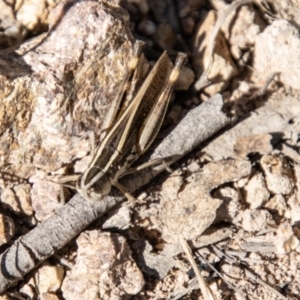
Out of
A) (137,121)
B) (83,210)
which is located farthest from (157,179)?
(83,210)

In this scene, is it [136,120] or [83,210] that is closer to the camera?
[83,210]

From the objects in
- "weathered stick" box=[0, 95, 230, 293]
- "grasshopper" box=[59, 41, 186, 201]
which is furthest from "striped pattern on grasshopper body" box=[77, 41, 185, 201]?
"weathered stick" box=[0, 95, 230, 293]

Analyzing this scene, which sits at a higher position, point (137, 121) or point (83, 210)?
point (137, 121)

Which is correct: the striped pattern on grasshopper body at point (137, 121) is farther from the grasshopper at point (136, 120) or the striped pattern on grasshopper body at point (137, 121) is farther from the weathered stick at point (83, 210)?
the weathered stick at point (83, 210)

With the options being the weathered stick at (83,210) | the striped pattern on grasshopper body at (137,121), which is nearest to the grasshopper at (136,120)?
the striped pattern on grasshopper body at (137,121)

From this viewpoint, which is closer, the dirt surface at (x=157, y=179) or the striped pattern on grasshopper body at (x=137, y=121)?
the dirt surface at (x=157, y=179)

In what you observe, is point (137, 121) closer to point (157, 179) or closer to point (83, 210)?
point (157, 179)
